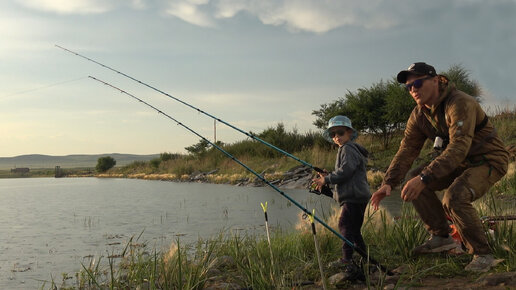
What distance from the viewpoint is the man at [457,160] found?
11.5ft

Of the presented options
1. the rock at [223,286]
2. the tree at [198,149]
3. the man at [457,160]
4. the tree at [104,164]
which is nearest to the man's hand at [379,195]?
the man at [457,160]

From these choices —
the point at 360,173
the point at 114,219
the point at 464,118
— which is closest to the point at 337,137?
the point at 360,173

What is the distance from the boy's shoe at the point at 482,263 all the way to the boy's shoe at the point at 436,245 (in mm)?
388

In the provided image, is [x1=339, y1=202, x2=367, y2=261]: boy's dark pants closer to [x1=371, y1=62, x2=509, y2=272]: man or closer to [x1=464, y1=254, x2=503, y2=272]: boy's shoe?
[x1=371, y1=62, x2=509, y2=272]: man

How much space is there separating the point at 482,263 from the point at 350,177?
1.25m

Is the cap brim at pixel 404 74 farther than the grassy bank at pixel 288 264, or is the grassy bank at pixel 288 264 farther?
the cap brim at pixel 404 74

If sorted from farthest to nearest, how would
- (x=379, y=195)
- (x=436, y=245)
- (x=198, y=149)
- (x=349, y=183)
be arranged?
1. (x=198, y=149)
2. (x=436, y=245)
3. (x=349, y=183)
4. (x=379, y=195)

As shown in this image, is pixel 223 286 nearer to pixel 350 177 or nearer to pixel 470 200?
pixel 350 177

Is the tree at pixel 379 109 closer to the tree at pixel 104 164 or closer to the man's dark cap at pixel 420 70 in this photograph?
the man's dark cap at pixel 420 70

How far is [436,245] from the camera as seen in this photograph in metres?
4.13

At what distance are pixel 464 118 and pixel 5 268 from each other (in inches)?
235

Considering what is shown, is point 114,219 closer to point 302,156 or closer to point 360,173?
point 360,173

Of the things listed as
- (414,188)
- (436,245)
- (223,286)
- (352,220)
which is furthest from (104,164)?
(414,188)

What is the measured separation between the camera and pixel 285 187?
58.4ft
